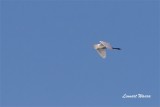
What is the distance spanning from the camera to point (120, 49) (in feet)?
146

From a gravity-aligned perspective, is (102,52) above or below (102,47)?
below

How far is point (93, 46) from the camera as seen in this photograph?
142 ft

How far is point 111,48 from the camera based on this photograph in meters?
43.3

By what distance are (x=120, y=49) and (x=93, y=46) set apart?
6.50 ft

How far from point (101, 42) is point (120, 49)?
169 cm

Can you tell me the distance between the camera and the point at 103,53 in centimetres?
4356

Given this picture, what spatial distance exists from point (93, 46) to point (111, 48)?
1.05 m

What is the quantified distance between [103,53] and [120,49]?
144cm

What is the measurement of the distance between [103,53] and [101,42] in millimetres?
674

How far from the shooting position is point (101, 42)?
142ft
